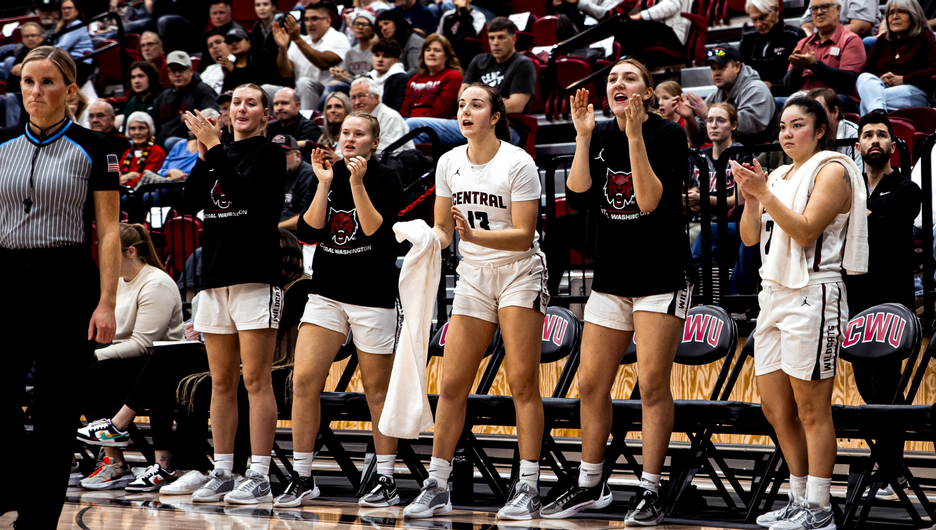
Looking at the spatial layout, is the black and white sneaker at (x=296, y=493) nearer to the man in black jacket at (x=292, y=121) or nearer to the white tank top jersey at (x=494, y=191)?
the white tank top jersey at (x=494, y=191)

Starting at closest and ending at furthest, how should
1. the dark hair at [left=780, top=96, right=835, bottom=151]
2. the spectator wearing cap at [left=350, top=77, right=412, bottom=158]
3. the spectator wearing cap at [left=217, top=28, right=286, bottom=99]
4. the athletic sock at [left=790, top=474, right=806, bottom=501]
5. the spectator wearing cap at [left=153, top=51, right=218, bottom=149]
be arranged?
1. the athletic sock at [left=790, top=474, right=806, bottom=501]
2. the dark hair at [left=780, top=96, right=835, bottom=151]
3. the spectator wearing cap at [left=350, top=77, right=412, bottom=158]
4. the spectator wearing cap at [left=153, top=51, right=218, bottom=149]
5. the spectator wearing cap at [left=217, top=28, right=286, bottom=99]

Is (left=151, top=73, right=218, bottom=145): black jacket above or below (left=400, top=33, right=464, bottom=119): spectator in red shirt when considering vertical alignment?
below

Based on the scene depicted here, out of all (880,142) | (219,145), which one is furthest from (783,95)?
(219,145)

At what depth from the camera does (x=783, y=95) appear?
→ 7.57 meters

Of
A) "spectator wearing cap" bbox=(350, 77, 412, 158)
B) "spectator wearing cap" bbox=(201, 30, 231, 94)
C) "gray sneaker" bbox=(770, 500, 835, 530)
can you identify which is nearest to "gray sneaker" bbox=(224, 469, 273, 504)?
"gray sneaker" bbox=(770, 500, 835, 530)

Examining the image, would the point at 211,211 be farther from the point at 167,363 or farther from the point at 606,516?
the point at 606,516

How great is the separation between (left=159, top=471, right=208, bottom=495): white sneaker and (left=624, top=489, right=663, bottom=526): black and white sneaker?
2.22 metres

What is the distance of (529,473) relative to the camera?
13.4 feet

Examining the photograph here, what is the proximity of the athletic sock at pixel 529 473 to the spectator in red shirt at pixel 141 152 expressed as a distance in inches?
227

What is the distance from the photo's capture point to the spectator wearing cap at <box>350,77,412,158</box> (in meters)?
7.23

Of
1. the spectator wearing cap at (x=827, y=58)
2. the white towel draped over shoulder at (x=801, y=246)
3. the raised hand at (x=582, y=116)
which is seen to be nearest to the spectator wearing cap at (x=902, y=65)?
the spectator wearing cap at (x=827, y=58)

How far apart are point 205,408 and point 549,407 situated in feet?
6.20

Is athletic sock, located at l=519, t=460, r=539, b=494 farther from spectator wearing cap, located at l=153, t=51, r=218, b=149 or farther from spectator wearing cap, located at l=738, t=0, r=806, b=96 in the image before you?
spectator wearing cap, located at l=153, t=51, r=218, b=149

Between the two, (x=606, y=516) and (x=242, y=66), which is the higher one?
(x=242, y=66)
